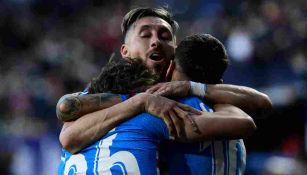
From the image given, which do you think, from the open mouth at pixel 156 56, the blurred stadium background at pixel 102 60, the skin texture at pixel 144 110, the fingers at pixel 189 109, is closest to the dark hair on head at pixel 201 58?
the skin texture at pixel 144 110

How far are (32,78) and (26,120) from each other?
1.19 metres

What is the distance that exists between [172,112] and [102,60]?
27.5 feet

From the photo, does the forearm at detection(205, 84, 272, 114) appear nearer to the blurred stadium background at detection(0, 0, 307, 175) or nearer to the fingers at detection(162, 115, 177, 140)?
the fingers at detection(162, 115, 177, 140)

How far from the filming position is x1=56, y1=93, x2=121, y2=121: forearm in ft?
12.6

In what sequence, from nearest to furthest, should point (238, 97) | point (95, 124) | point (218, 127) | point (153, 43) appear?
point (218, 127) → point (95, 124) → point (238, 97) → point (153, 43)

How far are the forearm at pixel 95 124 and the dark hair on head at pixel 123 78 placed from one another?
0.12 metres

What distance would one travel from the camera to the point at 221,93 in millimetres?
3941

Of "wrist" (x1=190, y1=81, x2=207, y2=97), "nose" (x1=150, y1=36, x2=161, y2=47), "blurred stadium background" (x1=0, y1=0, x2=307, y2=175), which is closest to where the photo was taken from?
"wrist" (x1=190, y1=81, x2=207, y2=97)

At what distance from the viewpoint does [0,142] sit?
1024 centimetres

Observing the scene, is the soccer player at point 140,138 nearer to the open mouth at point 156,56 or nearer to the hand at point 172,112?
the hand at point 172,112

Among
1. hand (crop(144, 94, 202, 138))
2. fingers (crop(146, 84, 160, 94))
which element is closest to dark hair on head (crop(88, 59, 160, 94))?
fingers (crop(146, 84, 160, 94))

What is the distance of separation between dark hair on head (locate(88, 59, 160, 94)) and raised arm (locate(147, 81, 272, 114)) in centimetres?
7

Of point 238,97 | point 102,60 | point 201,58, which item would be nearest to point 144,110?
point 201,58

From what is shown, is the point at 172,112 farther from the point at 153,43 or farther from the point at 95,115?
the point at 153,43
